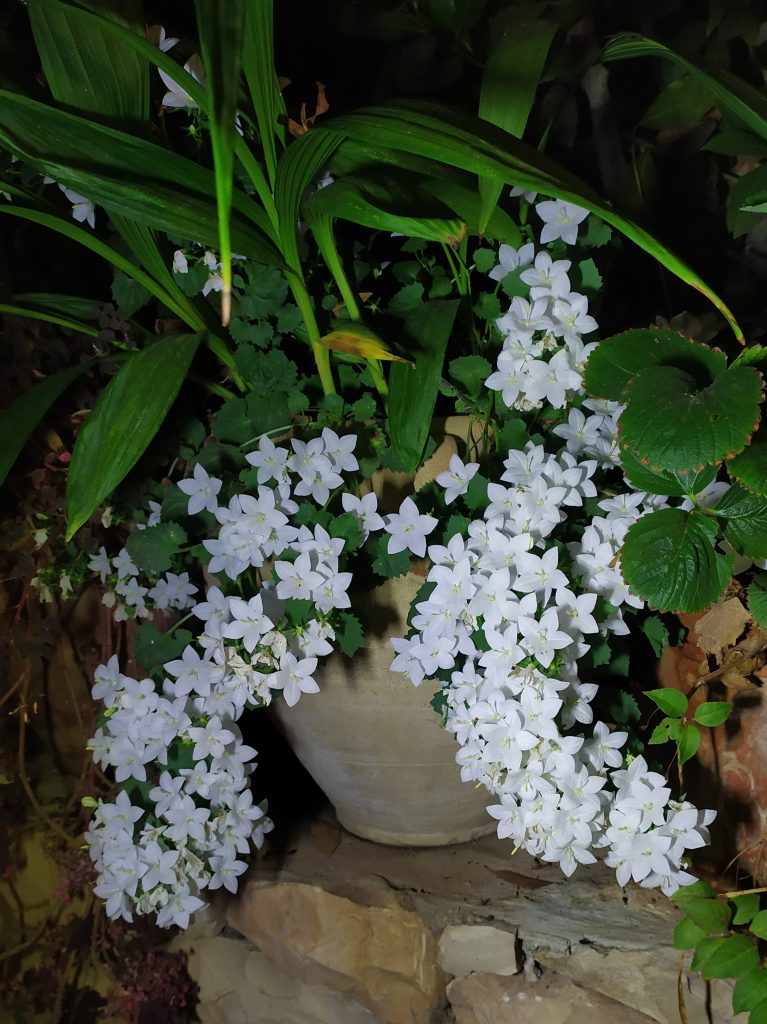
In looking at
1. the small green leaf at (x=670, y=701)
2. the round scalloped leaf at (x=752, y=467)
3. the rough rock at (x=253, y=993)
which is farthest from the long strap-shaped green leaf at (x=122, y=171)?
the rough rock at (x=253, y=993)

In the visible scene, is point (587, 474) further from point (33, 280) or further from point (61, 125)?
point (33, 280)

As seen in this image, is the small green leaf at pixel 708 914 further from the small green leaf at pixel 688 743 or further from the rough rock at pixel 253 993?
the rough rock at pixel 253 993

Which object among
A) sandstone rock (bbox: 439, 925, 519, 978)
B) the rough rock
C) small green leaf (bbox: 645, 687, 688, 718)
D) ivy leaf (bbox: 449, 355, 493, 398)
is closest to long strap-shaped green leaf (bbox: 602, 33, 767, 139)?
ivy leaf (bbox: 449, 355, 493, 398)

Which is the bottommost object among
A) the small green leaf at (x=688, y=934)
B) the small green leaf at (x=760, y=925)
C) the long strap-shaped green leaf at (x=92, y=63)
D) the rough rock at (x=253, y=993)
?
the rough rock at (x=253, y=993)

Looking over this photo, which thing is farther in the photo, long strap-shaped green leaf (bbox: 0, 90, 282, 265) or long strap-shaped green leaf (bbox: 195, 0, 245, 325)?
long strap-shaped green leaf (bbox: 0, 90, 282, 265)

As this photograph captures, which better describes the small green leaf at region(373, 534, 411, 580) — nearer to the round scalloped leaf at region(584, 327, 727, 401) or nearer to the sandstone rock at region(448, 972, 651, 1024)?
the round scalloped leaf at region(584, 327, 727, 401)

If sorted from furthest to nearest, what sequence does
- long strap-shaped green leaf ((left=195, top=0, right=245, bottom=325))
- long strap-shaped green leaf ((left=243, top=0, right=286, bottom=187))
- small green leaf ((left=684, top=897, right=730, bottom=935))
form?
small green leaf ((left=684, top=897, right=730, bottom=935)) < long strap-shaped green leaf ((left=243, top=0, right=286, bottom=187)) < long strap-shaped green leaf ((left=195, top=0, right=245, bottom=325))

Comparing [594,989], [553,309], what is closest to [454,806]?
[594,989]
